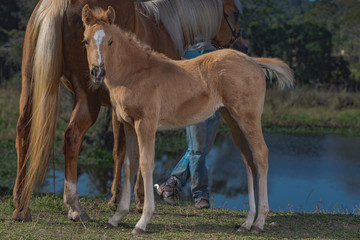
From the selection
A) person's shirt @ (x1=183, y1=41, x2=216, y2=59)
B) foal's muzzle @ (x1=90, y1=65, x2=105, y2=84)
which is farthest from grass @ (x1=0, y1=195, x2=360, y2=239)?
person's shirt @ (x1=183, y1=41, x2=216, y2=59)

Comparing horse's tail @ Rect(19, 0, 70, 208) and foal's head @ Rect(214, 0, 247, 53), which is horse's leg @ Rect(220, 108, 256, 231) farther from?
foal's head @ Rect(214, 0, 247, 53)

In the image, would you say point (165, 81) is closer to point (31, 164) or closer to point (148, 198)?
point (148, 198)

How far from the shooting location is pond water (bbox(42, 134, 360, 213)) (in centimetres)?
848

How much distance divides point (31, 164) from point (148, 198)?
1176mm

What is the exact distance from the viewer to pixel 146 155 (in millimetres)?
4117

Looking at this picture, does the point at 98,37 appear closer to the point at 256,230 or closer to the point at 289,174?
the point at 256,230

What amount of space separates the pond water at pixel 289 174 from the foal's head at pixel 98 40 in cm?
364

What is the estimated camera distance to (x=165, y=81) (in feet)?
13.9

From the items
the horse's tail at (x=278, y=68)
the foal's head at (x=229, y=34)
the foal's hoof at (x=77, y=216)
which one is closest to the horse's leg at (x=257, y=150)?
the horse's tail at (x=278, y=68)

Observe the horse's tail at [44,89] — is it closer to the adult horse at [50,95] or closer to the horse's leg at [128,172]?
the adult horse at [50,95]

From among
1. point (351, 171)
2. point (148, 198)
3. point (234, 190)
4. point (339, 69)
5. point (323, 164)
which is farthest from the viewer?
point (339, 69)

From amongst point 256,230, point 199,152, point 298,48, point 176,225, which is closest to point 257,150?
point 256,230

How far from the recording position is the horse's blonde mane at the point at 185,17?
5.87m


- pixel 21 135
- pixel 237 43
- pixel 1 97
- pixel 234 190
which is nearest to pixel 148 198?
pixel 21 135
